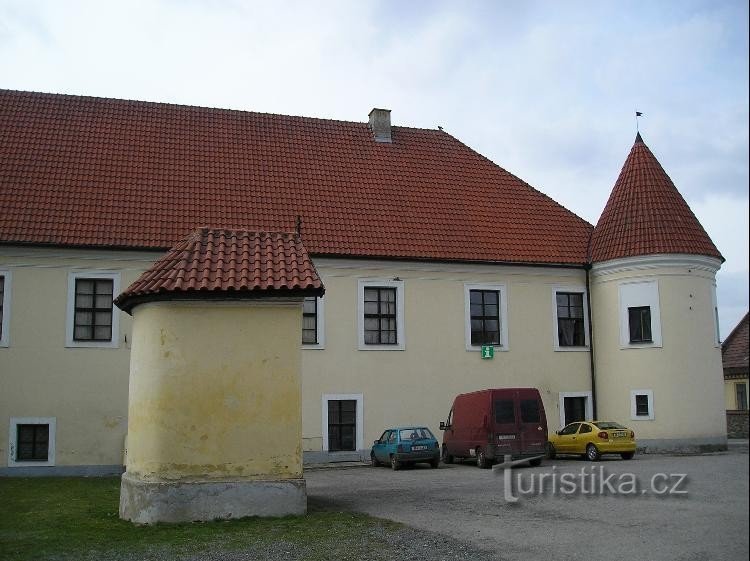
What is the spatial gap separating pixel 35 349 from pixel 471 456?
13.2 m

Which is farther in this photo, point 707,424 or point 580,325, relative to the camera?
point 580,325

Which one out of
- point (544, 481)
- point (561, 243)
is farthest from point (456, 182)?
point (544, 481)

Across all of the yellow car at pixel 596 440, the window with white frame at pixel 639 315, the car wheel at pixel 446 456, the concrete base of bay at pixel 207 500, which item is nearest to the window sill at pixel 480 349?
the yellow car at pixel 596 440

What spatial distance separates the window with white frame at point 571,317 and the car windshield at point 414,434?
747 centimetres

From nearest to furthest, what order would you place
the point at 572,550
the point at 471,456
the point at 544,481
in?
the point at 572,550 → the point at 544,481 → the point at 471,456

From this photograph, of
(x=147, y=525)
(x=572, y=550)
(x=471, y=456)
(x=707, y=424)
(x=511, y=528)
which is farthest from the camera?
(x=707, y=424)

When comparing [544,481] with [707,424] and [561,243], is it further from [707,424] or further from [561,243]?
[561,243]

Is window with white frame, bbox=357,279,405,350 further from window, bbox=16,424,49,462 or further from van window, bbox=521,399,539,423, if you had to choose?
window, bbox=16,424,49,462

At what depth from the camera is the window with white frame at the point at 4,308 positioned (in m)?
23.2

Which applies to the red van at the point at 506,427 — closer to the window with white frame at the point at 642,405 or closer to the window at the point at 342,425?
the window at the point at 342,425

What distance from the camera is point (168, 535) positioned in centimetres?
1177

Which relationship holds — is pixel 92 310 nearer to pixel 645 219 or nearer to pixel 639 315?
pixel 639 315

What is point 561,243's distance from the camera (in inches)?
1149

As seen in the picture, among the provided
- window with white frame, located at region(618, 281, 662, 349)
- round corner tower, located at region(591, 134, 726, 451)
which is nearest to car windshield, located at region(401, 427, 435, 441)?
round corner tower, located at region(591, 134, 726, 451)
